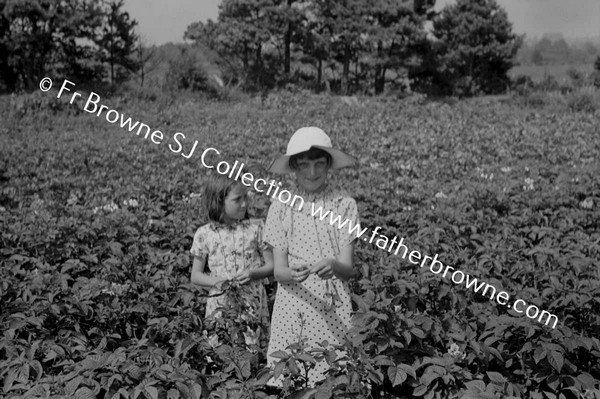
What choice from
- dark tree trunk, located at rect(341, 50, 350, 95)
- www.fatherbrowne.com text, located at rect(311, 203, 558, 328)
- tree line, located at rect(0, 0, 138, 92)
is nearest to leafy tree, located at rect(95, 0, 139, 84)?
tree line, located at rect(0, 0, 138, 92)

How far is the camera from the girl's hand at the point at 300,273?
2168 millimetres

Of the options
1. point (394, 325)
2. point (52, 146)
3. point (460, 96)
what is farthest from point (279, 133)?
point (460, 96)

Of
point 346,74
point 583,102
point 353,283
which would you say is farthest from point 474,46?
point 353,283

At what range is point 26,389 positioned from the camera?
192 cm

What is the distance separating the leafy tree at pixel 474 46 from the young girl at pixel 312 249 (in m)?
22.9

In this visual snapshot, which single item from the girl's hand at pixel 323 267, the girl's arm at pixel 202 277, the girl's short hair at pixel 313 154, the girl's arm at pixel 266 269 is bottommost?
the girl's arm at pixel 202 277

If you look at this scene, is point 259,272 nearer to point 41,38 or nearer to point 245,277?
point 245,277

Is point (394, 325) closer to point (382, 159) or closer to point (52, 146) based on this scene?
point (382, 159)

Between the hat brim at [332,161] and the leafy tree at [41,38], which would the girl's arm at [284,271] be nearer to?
the hat brim at [332,161]

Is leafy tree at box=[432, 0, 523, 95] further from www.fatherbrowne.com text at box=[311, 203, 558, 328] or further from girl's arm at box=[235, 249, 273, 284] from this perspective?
girl's arm at box=[235, 249, 273, 284]

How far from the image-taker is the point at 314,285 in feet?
8.04

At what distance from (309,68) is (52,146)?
17.7m

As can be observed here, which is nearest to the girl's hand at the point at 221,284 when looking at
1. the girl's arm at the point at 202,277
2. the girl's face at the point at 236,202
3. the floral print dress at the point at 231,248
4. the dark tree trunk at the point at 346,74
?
the girl's arm at the point at 202,277

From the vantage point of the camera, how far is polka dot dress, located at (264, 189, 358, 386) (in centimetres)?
244
